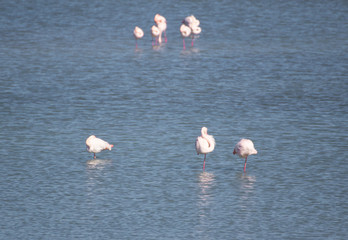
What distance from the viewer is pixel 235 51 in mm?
29891

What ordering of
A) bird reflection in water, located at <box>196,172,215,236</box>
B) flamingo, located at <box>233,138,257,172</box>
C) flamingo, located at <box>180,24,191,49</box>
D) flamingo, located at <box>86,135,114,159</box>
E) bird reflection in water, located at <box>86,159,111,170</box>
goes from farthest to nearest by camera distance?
flamingo, located at <box>180,24,191,49</box>, flamingo, located at <box>86,135,114,159</box>, bird reflection in water, located at <box>86,159,111,170</box>, flamingo, located at <box>233,138,257,172</box>, bird reflection in water, located at <box>196,172,215,236</box>

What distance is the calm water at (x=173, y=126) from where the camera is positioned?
14.6 m

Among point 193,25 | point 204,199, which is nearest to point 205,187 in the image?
point 204,199

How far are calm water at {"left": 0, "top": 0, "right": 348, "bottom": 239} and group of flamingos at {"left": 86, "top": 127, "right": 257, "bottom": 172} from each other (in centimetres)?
35

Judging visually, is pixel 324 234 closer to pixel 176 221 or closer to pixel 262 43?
pixel 176 221

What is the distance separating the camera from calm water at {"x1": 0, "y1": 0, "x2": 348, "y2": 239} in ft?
48.0

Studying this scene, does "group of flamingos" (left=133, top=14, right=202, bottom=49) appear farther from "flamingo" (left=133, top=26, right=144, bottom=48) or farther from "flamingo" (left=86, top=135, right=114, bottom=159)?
"flamingo" (left=86, top=135, right=114, bottom=159)

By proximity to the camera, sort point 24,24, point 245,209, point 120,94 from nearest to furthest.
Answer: point 245,209 → point 120,94 → point 24,24

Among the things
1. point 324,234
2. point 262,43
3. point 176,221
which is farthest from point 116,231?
point 262,43

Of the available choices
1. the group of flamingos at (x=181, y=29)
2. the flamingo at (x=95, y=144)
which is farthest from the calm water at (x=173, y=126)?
the group of flamingos at (x=181, y=29)

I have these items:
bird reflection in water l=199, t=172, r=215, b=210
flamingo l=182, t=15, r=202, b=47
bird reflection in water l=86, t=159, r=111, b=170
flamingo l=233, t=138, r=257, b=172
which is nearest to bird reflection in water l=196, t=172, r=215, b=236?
bird reflection in water l=199, t=172, r=215, b=210

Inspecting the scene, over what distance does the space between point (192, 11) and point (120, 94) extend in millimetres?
15118

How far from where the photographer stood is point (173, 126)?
2083 cm

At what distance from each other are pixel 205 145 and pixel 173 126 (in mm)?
3496
